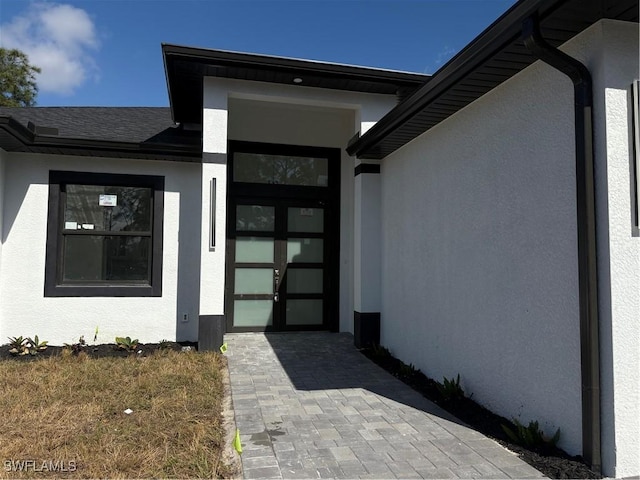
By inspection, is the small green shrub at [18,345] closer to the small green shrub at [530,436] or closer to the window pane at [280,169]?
the window pane at [280,169]

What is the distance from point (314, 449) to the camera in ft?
10.3

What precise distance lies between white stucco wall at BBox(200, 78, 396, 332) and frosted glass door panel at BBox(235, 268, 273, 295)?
133 centimetres

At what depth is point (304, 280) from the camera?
7945mm

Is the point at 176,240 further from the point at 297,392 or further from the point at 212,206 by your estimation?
the point at 297,392

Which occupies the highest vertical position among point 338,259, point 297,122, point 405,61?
point 405,61

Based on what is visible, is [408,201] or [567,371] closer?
[567,371]

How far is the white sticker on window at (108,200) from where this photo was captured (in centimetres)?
669

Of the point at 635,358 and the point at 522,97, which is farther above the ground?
the point at 522,97

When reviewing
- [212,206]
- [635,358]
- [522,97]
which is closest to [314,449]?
[635,358]

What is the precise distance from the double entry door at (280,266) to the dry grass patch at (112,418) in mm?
2223

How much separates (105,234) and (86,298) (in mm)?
1012

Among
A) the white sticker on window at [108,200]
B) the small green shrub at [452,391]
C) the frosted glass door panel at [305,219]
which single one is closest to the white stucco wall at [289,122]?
the frosted glass door panel at [305,219]

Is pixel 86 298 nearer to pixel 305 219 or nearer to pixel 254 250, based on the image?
pixel 254 250

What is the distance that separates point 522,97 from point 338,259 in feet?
16.2
